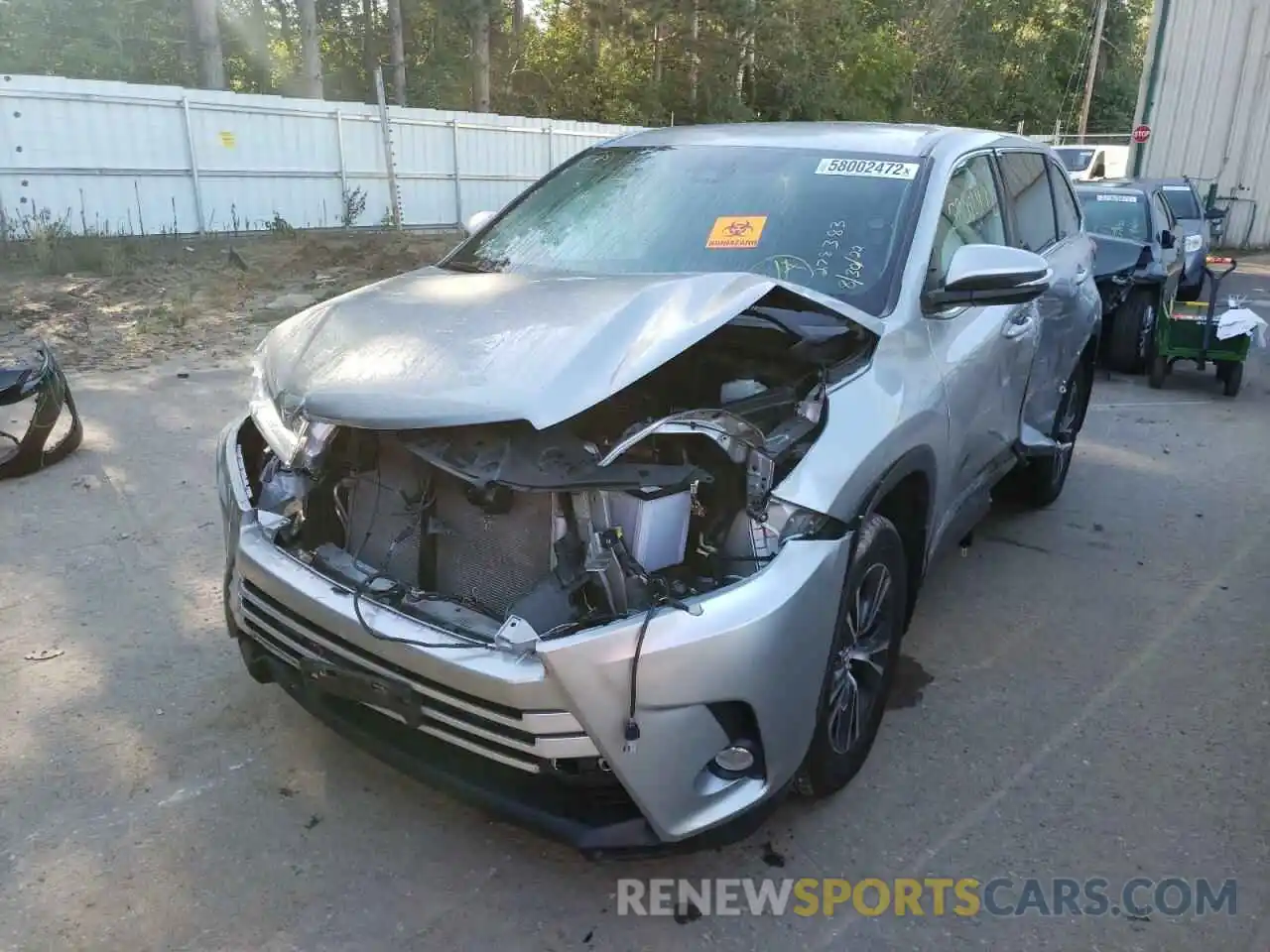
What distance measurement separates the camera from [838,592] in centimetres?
243

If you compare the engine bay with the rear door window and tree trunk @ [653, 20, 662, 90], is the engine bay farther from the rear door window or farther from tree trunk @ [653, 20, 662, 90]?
tree trunk @ [653, 20, 662, 90]

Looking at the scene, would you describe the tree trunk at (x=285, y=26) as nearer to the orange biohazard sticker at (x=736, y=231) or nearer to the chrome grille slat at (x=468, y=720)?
the orange biohazard sticker at (x=736, y=231)

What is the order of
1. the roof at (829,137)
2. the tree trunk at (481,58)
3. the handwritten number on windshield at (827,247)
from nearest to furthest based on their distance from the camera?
the handwritten number on windshield at (827,247)
the roof at (829,137)
the tree trunk at (481,58)

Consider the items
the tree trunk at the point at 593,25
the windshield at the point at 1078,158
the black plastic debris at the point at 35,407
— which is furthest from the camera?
the tree trunk at the point at 593,25

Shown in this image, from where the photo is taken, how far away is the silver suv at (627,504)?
2.16 m

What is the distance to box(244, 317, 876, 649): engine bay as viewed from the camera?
228 centimetres

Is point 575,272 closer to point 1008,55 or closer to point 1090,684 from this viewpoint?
point 1090,684

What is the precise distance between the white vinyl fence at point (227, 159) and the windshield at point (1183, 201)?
12395 mm

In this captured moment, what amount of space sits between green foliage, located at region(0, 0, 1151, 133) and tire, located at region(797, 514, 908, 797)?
76.4 feet

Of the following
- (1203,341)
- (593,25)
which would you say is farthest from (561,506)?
(593,25)

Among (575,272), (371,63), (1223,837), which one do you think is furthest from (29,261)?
(371,63)

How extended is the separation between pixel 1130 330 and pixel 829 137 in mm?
6354

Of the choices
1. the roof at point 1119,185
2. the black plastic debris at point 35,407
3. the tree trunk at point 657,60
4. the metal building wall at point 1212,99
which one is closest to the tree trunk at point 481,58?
the tree trunk at point 657,60

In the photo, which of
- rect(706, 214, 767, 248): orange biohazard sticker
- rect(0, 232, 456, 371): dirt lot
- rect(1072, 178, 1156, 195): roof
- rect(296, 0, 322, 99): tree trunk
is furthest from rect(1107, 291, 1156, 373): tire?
rect(296, 0, 322, 99): tree trunk
